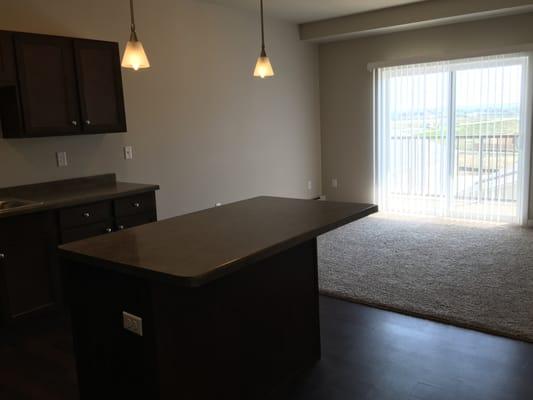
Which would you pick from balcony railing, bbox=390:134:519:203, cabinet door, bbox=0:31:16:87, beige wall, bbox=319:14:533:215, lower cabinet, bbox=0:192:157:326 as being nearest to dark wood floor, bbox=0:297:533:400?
lower cabinet, bbox=0:192:157:326

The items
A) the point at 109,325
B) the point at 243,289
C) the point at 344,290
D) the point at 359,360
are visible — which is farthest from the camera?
the point at 344,290

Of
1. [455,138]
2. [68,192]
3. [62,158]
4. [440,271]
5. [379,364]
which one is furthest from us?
[455,138]

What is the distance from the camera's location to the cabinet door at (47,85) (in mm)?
3375

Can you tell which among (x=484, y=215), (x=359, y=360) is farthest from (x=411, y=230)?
(x=359, y=360)

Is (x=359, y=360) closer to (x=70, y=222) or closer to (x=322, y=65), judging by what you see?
(x=70, y=222)

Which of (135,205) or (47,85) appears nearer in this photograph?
(47,85)

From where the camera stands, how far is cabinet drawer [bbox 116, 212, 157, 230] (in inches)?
149

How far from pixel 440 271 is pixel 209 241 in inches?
107

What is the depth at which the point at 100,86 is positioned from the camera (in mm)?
3855

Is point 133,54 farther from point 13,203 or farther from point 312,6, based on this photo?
point 312,6

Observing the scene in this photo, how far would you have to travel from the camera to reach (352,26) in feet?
19.6

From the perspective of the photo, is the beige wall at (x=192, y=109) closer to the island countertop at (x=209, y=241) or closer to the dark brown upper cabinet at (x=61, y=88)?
the dark brown upper cabinet at (x=61, y=88)

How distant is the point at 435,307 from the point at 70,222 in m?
2.68

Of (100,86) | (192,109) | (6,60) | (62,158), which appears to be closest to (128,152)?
(62,158)
